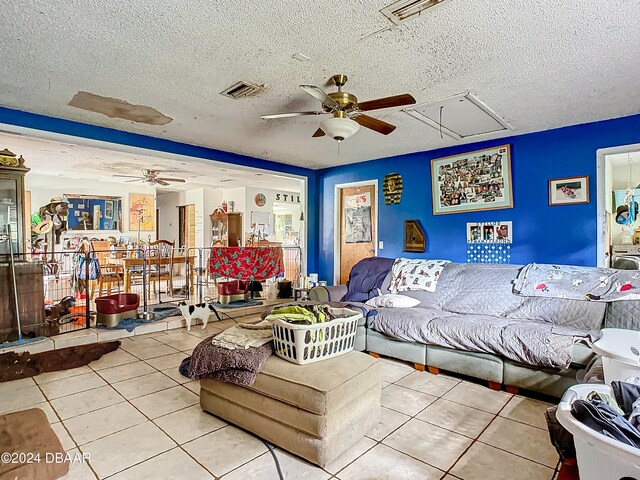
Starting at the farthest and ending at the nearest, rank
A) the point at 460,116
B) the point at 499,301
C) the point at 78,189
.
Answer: the point at 78,189 < the point at 460,116 < the point at 499,301

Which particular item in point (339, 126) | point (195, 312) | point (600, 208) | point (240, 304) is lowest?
point (240, 304)

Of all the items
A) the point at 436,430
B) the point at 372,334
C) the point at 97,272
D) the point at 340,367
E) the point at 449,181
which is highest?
the point at 449,181

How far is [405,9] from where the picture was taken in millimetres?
1916

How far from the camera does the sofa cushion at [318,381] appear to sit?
185 cm

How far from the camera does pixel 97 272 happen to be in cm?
496

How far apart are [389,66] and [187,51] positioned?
1345 mm

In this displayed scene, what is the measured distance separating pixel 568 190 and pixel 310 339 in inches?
134

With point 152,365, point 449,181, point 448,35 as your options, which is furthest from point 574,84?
point 152,365

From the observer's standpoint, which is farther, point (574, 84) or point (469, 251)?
point (469, 251)

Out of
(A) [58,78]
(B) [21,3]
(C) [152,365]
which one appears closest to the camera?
(B) [21,3]

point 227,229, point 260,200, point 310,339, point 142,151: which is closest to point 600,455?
point 310,339

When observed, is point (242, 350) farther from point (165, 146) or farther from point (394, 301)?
point (165, 146)

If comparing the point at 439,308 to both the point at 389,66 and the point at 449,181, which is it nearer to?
the point at 449,181

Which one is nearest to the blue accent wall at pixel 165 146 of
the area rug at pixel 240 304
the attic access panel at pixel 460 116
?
the area rug at pixel 240 304
